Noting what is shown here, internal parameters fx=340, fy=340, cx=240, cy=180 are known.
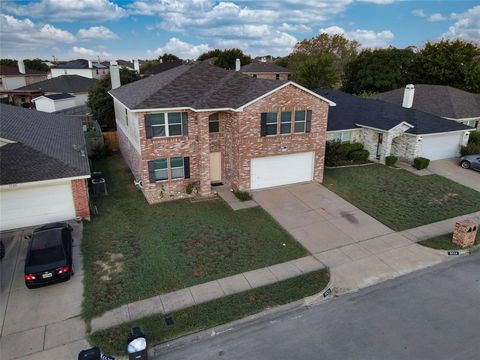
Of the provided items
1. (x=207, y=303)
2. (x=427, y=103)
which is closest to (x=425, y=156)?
(x=427, y=103)

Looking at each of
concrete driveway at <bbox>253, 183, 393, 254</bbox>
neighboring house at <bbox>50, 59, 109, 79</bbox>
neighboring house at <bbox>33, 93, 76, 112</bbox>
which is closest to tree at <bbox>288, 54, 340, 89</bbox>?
neighboring house at <bbox>33, 93, 76, 112</bbox>

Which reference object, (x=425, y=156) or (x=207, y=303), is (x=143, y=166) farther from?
(x=425, y=156)

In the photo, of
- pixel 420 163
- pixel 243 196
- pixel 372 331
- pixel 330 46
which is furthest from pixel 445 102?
pixel 330 46

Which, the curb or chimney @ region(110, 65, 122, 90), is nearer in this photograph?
→ the curb

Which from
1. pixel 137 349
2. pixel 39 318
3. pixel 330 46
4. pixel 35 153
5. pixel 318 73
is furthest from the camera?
pixel 330 46

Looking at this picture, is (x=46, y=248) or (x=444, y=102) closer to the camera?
(x=46, y=248)

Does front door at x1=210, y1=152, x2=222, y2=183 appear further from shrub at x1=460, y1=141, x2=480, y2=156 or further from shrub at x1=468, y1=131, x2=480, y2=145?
shrub at x1=468, y1=131, x2=480, y2=145

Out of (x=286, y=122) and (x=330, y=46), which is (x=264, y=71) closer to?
(x=330, y=46)
